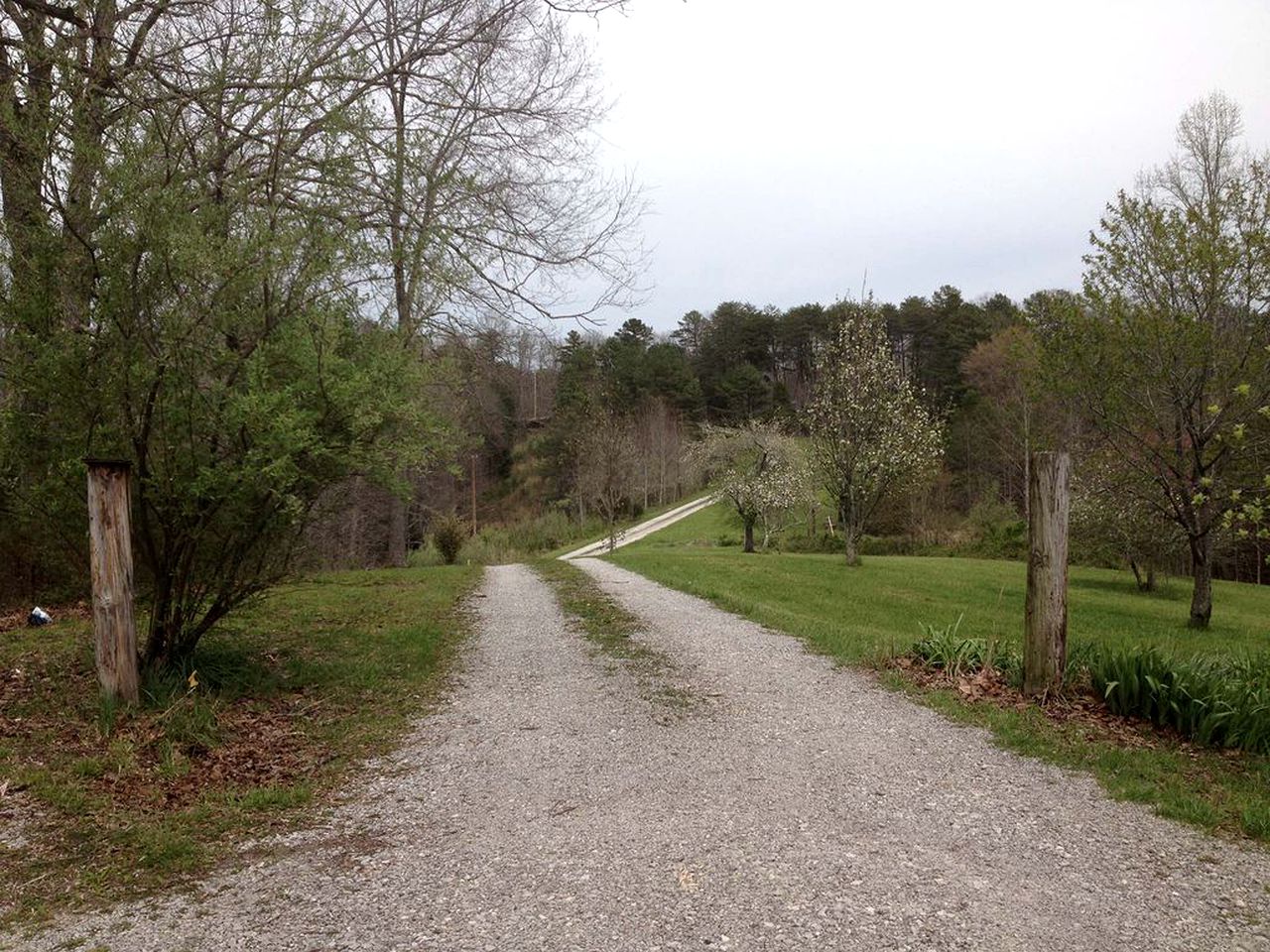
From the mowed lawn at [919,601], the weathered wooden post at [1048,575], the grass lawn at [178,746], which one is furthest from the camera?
the mowed lawn at [919,601]

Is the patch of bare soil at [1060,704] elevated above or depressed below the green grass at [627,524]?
above

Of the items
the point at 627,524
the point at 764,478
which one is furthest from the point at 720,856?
the point at 627,524

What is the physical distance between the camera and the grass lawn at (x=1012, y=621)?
4.90 metres

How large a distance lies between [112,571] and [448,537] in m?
19.5

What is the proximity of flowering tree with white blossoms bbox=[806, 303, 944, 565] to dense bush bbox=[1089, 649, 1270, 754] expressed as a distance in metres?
17.9

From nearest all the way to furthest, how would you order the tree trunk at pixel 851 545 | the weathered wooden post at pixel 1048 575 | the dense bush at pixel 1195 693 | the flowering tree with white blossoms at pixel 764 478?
the dense bush at pixel 1195 693 → the weathered wooden post at pixel 1048 575 → the tree trunk at pixel 851 545 → the flowering tree with white blossoms at pixel 764 478

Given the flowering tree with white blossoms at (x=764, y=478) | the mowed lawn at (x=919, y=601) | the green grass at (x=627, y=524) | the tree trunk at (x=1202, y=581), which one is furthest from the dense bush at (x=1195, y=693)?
the flowering tree with white blossoms at (x=764, y=478)

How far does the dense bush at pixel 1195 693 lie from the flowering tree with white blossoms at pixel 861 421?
17905 millimetres

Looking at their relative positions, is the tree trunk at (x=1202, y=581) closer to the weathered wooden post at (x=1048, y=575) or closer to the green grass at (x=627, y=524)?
the weathered wooden post at (x=1048, y=575)

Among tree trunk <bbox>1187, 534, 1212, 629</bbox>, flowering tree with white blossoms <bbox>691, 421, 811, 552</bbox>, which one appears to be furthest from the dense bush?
flowering tree with white blossoms <bbox>691, 421, 811, 552</bbox>

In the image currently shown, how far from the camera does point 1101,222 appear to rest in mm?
16656

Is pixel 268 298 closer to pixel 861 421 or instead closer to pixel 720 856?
pixel 720 856

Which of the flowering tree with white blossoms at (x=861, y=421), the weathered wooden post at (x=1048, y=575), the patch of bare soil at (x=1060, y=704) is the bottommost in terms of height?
the patch of bare soil at (x=1060, y=704)

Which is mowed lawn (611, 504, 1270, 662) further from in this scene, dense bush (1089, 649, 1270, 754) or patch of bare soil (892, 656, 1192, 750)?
dense bush (1089, 649, 1270, 754)
